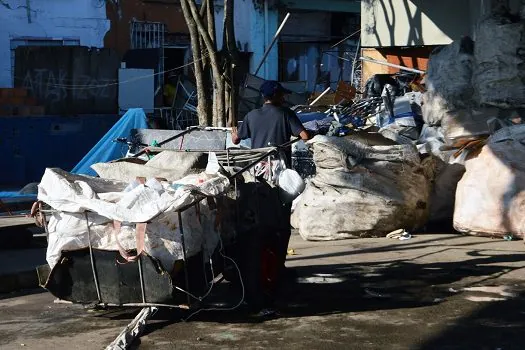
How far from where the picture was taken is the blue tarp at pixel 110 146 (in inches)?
610

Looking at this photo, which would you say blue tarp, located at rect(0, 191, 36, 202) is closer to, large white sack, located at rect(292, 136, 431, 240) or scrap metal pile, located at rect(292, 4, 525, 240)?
scrap metal pile, located at rect(292, 4, 525, 240)

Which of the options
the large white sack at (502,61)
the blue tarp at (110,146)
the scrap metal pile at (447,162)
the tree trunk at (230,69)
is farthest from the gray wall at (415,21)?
the blue tarp at (110,146)

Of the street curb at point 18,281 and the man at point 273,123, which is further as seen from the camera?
the street curb at point 18,281

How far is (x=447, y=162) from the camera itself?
10383 millimetres

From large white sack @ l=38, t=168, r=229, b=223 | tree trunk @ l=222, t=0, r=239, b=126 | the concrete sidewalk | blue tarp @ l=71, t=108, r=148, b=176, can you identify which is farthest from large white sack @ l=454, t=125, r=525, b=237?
blue tarp @ l=71, t=108, r=148, b=176

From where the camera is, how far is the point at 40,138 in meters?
19.0

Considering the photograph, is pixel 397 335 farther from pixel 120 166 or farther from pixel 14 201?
pixel 14 201

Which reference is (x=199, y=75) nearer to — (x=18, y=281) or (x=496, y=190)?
(x=496, y=190)

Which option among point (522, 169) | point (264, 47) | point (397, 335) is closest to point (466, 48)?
point (522, 169)

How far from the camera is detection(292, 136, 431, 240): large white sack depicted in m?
9.79

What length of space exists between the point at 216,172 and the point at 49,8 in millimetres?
18072

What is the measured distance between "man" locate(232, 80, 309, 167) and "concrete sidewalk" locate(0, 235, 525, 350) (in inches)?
46.3

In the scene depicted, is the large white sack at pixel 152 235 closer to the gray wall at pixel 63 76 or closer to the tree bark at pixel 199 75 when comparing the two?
the tree bark at pixel 199 75

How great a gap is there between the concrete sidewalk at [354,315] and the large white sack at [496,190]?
0.67m
